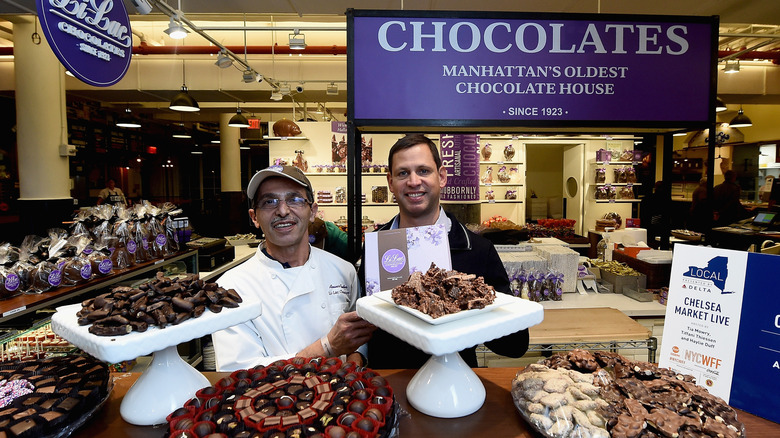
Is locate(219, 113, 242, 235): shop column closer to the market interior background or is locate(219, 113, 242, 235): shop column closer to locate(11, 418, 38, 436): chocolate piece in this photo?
the market interior background

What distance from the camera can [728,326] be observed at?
118 cm

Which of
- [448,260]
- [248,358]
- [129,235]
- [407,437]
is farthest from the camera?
[129,235]

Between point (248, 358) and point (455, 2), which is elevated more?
point (455, 2)

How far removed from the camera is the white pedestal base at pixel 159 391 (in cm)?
110

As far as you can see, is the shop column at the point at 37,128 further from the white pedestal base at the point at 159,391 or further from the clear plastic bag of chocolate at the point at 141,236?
the white pedestal base at the point at 159,391

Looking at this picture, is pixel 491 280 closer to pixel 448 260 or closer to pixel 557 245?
pixel 448 260

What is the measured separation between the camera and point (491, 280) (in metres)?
1.93

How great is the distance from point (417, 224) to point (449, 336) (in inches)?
38.3

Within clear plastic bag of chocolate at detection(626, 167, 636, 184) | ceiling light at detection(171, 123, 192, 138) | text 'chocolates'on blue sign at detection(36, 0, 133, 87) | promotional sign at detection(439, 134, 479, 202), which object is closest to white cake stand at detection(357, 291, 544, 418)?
text 'chocolates'on blue sign at detection(36, 0, 133, 87)

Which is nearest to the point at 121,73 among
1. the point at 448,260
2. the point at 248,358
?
the point at 248,358

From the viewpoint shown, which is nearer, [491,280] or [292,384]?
[292,384]

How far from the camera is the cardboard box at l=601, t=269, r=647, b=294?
3.36 m

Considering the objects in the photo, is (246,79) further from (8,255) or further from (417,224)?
(417,224)

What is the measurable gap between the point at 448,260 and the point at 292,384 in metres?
0.63
